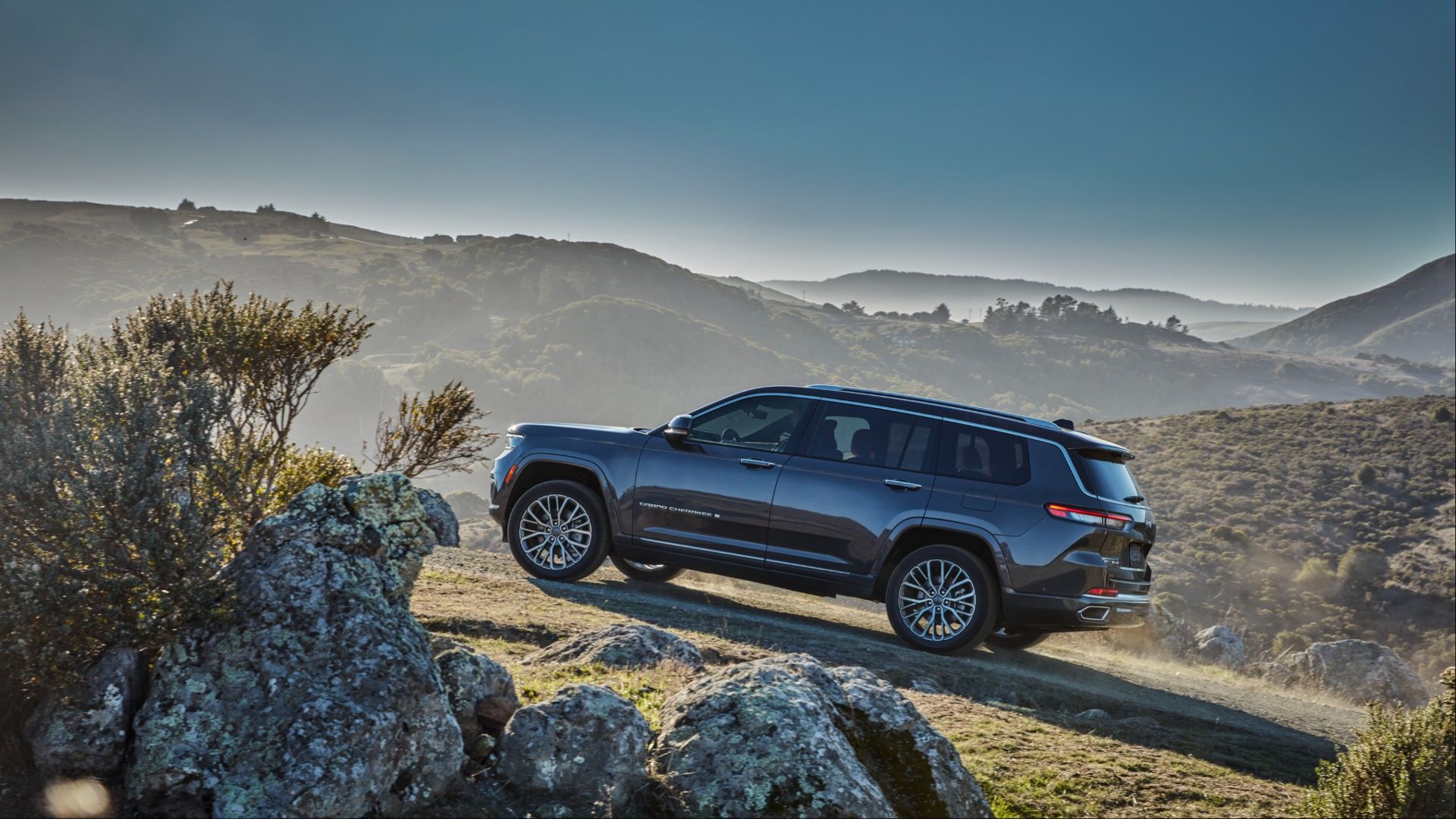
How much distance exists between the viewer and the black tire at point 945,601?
8.33 meters

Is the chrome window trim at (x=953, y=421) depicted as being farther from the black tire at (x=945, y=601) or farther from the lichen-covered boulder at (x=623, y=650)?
the lichen-covered boulder at (x=623, y=650)

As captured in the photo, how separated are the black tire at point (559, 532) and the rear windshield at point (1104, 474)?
414 centimetres

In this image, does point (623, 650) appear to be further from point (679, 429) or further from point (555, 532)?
point (555, 532)

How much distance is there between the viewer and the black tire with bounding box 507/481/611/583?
32.2ft

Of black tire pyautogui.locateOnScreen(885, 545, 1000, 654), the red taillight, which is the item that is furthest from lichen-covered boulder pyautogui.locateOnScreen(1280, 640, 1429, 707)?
black tire pyautogui.locateOnScreen(885, 545, 1000, 654)

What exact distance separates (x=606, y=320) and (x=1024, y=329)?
6574 centimetres

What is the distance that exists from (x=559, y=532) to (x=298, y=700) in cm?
628

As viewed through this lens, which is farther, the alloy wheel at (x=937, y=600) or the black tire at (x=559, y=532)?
the black tire at (x=559, y=532)

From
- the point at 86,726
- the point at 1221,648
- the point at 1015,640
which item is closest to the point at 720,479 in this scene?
the point at 1015,640

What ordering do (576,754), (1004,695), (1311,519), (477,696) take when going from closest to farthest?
1. (576,754)
2. (477,696)
3. (1004,695)
4. (1311,519)

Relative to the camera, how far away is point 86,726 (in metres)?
3.75

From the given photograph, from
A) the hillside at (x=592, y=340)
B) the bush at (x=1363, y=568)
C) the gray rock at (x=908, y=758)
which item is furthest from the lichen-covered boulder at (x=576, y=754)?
the hillside at (x=592, y=340)

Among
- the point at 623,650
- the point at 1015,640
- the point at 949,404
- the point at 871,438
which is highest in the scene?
the point at 949,404

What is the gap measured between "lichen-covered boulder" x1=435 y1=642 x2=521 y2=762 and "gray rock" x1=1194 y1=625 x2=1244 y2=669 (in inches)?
678
